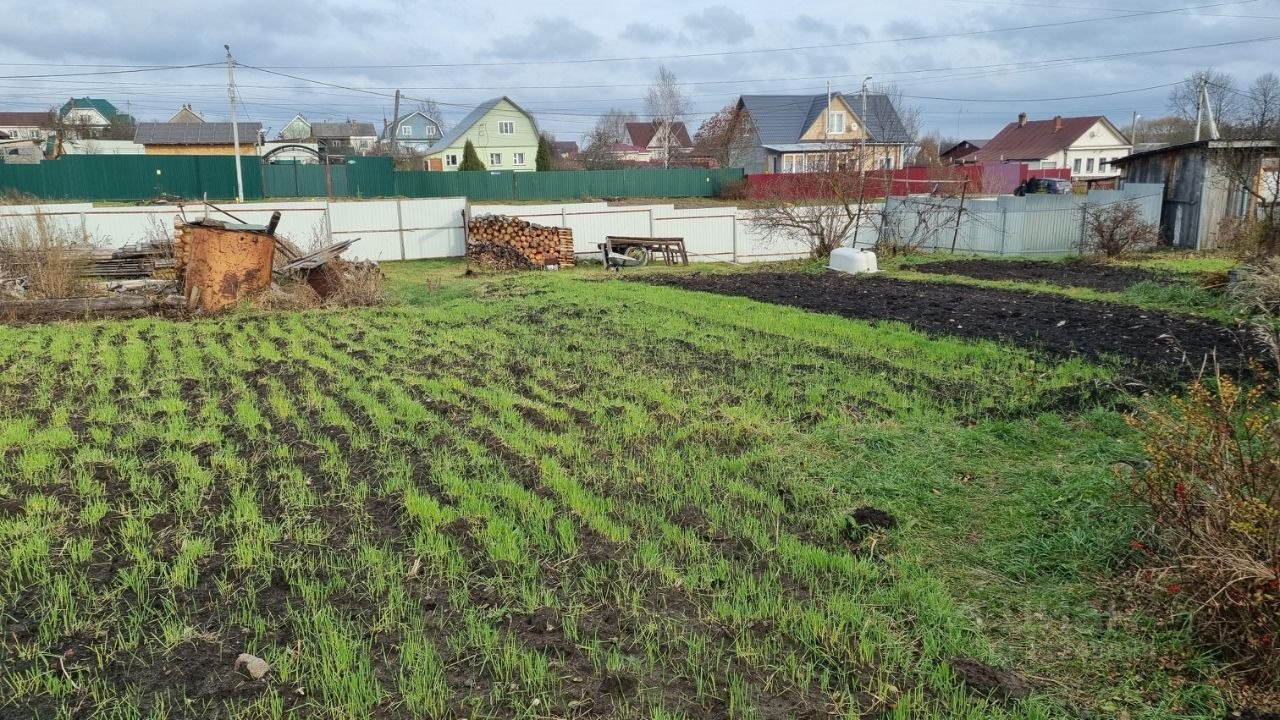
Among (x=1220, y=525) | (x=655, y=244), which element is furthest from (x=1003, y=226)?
(x=1220, y=525)

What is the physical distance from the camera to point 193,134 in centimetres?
5006

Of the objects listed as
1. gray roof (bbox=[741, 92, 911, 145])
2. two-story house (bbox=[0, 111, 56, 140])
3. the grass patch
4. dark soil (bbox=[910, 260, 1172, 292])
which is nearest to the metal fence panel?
dark soil (bbox=[910, 260, 1172, 292])

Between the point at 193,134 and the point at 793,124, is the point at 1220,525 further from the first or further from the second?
the point at 193,134

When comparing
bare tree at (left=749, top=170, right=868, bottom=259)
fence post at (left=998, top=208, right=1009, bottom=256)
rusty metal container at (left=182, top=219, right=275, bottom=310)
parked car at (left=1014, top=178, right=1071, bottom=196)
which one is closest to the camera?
rusty metal container at (left=182, top=219, right=275, bottom=310)

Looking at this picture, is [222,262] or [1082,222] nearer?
[222,262]

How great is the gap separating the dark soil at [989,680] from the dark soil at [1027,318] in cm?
421

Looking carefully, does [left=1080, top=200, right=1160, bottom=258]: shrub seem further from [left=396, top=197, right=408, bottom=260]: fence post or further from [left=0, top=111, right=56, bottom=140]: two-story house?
[left=0, top=111, right=56, bottom=140]: two-story house

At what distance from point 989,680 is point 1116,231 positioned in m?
21.2

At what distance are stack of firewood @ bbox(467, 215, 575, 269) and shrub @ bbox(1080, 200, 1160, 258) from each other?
13476 millimetres

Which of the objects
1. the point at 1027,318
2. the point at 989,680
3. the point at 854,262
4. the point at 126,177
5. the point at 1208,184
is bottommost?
the point at 989,680

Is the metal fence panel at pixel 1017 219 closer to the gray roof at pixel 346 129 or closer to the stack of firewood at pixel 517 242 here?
the stack of firewood at pixel 517 242

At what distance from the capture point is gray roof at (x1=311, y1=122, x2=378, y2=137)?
279 ft

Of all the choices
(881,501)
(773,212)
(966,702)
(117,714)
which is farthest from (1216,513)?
(773,212)

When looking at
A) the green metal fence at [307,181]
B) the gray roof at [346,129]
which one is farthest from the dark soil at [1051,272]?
the gray roof at [346,129]
